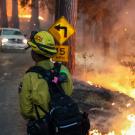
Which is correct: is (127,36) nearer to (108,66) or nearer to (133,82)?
(108,66)

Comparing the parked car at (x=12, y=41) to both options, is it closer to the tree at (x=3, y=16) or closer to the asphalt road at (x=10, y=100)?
the asphalt road at (x=10, y=100)

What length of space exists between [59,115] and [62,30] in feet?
21.8

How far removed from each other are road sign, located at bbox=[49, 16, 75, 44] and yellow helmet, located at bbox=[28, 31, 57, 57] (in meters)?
5.86

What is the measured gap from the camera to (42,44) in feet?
17.3

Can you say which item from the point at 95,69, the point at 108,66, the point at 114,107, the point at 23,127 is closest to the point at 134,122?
the point at 114,107

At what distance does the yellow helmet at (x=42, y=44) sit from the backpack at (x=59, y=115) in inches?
7.7

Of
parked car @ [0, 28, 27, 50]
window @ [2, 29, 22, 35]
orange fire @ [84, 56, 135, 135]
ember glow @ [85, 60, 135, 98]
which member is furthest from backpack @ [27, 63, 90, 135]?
window @ [2, 29, 22, 35]

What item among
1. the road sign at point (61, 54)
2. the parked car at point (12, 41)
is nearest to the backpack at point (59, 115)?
the road sign at point (61, 54)

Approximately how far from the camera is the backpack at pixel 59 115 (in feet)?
16.4

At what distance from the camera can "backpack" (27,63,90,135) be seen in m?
5.00

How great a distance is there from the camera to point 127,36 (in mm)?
21219

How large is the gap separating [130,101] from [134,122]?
1919mm

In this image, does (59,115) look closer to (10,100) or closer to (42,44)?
(42,44)

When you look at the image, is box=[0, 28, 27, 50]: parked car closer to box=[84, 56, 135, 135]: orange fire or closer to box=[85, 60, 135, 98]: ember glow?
box=[84, 56, 135, 135]: orange fire
